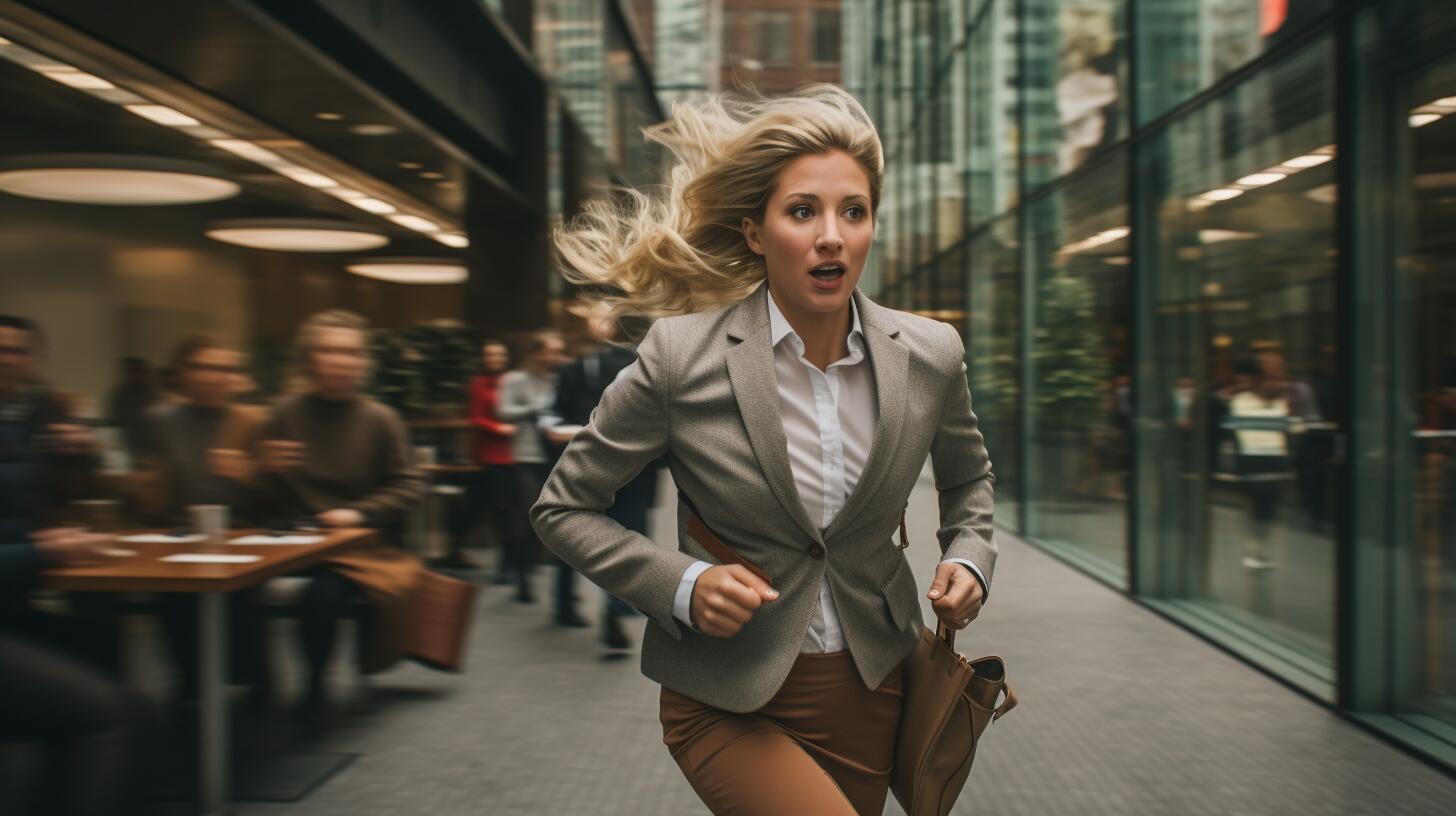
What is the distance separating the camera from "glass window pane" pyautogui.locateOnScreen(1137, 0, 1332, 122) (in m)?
5.98

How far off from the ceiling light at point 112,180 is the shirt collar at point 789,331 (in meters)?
4.65

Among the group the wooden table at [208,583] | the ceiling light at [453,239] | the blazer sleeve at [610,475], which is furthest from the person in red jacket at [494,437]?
the blazer sleeve at [610,475]

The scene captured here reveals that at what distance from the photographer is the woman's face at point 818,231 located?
1842 millimetres

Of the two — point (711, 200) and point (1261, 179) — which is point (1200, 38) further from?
point (711, 200)

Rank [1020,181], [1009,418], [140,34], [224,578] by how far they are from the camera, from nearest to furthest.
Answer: [224,578] → [140,34] → [1020,181] → [1009,418]

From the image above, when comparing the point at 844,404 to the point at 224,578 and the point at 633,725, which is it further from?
the point at 633,725

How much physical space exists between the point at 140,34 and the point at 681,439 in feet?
18.0

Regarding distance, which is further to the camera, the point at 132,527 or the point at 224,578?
the point at 132,527

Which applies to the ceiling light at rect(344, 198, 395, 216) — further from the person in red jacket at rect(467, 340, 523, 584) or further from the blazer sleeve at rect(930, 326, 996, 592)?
the blazer sleeve at rect(930, 326, 996, 592)

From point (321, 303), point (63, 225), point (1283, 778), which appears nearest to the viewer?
point (1283, 778)

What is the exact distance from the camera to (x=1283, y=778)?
4.40 meters

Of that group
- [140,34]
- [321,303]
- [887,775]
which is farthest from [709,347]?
[321,303]

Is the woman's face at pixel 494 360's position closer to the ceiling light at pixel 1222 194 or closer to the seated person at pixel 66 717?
the ceiling light at pixel 1222 194

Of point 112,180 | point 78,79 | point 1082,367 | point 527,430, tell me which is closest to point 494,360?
point 527,430
